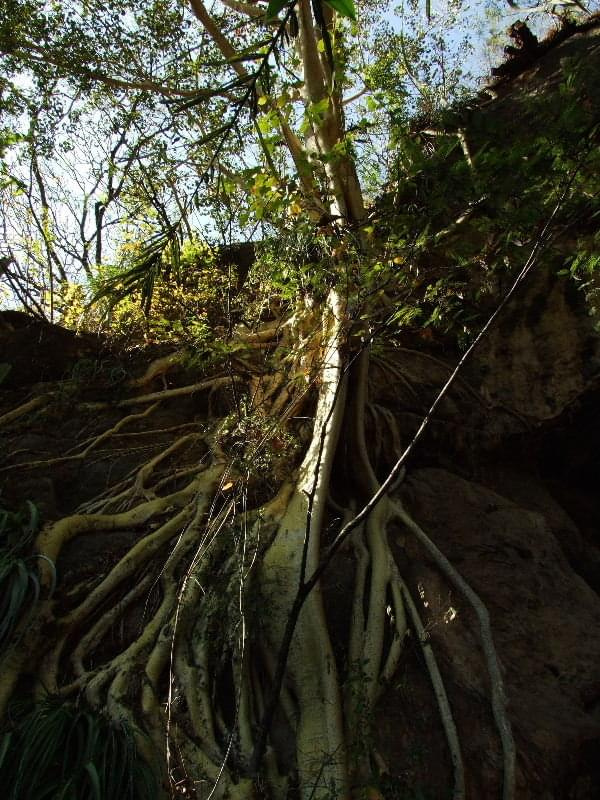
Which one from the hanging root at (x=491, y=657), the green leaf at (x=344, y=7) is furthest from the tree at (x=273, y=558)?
the green leaf at (x=344, y=7)

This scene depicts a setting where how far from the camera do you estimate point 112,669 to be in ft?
8.11

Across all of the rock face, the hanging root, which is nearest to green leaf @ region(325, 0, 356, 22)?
the rock face

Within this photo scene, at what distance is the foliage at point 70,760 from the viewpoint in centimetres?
191

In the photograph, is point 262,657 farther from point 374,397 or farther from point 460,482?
point 374,397

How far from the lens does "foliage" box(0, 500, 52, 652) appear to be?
2463mm

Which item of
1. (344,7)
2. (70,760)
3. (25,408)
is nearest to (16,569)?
(70,760)

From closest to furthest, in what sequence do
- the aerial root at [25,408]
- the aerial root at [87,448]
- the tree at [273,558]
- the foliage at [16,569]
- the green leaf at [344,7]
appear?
the green leaf at [344,7] → the tree at [273,558] → the foliage at [16,569] → the aerial root at [87,448] → the aerial root at [25,408]

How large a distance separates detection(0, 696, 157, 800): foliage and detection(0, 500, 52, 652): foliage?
460mm

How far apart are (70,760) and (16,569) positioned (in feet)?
3.14

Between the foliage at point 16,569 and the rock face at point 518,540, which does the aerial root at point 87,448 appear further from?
the rock face at point 518,540

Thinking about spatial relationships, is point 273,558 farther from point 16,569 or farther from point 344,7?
point 344,7

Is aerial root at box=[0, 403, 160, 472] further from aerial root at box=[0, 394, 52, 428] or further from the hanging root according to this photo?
the hanging root

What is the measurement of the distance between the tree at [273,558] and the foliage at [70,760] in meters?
0.11

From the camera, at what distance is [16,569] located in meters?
2.65
